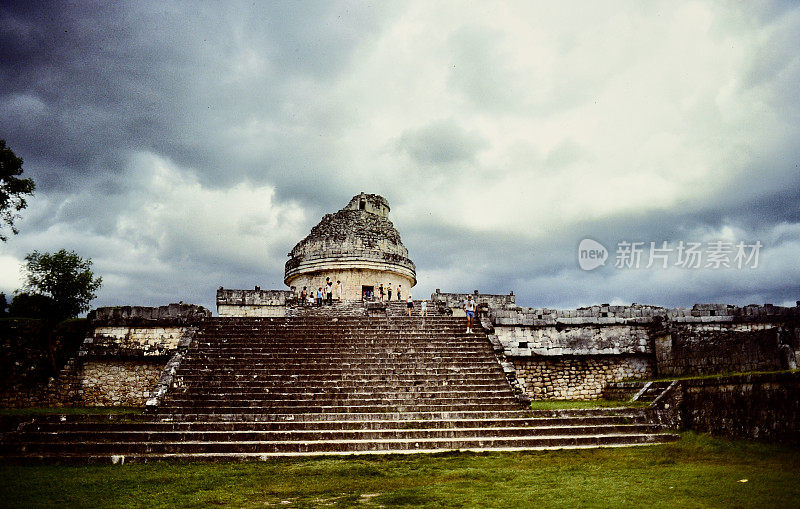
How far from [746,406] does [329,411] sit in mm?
8307

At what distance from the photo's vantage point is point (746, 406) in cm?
923

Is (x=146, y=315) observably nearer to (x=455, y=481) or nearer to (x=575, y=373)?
(x=455, y=481)

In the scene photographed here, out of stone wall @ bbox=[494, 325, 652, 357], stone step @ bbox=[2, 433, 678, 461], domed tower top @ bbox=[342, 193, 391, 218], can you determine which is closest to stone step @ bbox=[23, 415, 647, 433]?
stone step @ bbox=[2, 433, 678, 461]

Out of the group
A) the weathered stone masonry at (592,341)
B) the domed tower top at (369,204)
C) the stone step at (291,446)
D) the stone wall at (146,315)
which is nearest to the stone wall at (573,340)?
the weathered stone masonry at (592,341)

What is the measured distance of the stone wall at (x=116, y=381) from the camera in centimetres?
1523

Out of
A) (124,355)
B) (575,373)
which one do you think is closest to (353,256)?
(124,355)

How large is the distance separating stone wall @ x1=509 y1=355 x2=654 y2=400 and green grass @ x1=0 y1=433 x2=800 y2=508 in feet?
19.5

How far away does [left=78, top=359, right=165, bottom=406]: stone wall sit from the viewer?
50.0ft

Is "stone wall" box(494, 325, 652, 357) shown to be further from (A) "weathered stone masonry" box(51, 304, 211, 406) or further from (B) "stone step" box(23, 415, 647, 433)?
(A) "weathered stone masonry" box(51, 304, 211, 406)

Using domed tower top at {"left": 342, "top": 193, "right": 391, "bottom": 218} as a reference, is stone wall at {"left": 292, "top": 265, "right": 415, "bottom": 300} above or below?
below

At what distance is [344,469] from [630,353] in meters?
11.2

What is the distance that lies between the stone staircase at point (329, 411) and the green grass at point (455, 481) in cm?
63

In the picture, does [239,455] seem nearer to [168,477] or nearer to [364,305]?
[168,477]

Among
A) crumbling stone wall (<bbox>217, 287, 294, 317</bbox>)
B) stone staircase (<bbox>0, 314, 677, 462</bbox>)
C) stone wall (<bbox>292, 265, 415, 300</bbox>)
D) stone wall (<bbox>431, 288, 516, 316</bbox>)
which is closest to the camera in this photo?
stone staircase (<bbox>0, 314, 677, 462</bbox>)
